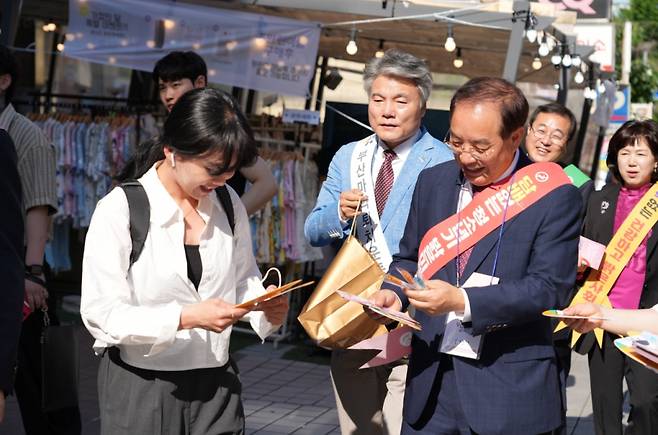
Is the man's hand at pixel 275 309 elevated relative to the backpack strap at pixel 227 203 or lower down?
lower down

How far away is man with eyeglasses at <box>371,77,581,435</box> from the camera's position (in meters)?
3.52

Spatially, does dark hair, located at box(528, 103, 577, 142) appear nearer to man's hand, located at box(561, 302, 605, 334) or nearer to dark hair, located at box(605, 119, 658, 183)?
dark hair, located at box(605, 119, 658, 183)

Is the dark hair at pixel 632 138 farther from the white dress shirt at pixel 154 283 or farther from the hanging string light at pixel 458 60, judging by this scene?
the hanging string light at pixel 458 60

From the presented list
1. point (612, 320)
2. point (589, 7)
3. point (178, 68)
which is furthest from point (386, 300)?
point (589, 7)

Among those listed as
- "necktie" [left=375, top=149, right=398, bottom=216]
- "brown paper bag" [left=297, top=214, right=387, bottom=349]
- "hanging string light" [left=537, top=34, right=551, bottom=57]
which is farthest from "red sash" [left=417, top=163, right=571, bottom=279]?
"hanging string light" [left=537, top=34, right=551, bottom=57]

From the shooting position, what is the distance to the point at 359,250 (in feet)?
13.5

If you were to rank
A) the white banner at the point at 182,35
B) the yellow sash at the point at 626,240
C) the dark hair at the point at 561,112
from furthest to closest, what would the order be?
1. the white banner at the point at 182,35
2. the dark hair at the point at 561,112
3. the yellow sash at the point at 626,240

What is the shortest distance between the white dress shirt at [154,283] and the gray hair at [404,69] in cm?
131

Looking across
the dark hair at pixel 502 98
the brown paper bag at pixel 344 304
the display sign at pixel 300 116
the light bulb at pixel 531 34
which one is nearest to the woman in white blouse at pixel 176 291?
the brown paper bag at pixel 344 304

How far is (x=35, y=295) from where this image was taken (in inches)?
187

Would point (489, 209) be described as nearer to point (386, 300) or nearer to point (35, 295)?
point (386, 300)

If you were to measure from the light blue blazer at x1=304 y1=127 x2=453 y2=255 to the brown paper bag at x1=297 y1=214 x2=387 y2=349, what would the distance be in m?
0.44

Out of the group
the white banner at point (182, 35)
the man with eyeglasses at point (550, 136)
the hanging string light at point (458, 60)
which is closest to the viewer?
the man with eyeglasses at point (550, 136)

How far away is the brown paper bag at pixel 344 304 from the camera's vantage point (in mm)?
4008
